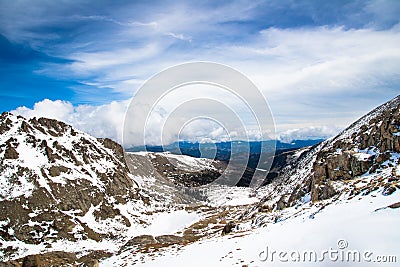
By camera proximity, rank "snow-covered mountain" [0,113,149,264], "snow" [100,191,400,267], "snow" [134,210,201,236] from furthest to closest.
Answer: "snow" [134,210,201,236] → "snow-covered mountain" [0,113,149,264] → "snow" [100,191,400,267]

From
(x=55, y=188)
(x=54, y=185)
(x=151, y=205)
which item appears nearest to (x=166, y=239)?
(x=55, y=188)

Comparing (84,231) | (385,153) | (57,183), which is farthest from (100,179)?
(385,153)

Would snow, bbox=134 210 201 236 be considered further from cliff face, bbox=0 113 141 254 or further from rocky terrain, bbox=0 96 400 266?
cliff face, bbox=0 113 141 254

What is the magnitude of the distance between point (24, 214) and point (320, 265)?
128041mm

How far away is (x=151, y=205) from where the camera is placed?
175625 millimetres

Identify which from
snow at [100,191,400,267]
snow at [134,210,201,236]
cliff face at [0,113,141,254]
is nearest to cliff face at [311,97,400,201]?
snow at [100,191,400,267]

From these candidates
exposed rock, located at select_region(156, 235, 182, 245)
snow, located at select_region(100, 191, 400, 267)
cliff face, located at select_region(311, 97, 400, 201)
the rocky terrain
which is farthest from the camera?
exposed rock, located at select_region(156, 235, 182, 245)

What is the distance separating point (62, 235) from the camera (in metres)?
106

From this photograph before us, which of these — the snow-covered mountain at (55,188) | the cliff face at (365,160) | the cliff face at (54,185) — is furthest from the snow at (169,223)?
the cliff face at (365,160)

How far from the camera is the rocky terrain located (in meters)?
23.2

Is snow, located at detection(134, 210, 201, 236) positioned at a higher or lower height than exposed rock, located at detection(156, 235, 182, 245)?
lower

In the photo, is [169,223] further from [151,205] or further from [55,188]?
[55,188]

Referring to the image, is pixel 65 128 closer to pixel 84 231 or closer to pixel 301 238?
pixel 84 231

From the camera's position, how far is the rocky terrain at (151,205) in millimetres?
23233
